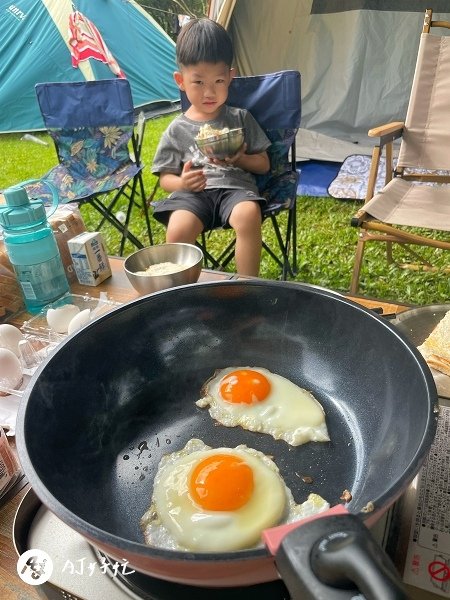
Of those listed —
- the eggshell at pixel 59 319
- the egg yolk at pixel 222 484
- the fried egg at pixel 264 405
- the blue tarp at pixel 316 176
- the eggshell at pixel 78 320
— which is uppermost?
the eggshell at pixel 78 320

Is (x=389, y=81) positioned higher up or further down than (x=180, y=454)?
higher up

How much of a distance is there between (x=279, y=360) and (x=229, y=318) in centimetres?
17

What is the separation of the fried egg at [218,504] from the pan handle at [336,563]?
1.24 ft

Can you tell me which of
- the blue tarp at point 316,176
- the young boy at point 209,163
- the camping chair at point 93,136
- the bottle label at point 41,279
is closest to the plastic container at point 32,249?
the bottle label at point 41,279

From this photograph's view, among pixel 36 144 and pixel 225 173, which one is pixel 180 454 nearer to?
pixel 225 173

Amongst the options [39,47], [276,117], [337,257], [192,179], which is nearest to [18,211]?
[192,179]

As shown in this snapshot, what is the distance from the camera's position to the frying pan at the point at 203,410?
0.65 meters

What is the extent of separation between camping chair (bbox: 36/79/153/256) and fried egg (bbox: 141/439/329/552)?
2481 millimetres

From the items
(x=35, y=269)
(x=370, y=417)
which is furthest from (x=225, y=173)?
(x=370, y=417)

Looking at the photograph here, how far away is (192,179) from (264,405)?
64.8 inches

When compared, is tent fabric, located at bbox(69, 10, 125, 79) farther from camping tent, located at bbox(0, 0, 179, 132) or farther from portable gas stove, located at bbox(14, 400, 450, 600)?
portable gas stove, located at bbox(14, 400, 450, 600)

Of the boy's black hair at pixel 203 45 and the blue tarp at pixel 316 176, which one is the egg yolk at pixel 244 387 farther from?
the blue tarp at pixel 316 176

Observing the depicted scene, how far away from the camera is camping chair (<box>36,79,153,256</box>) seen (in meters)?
3.22

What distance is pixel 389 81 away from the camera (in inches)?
179
